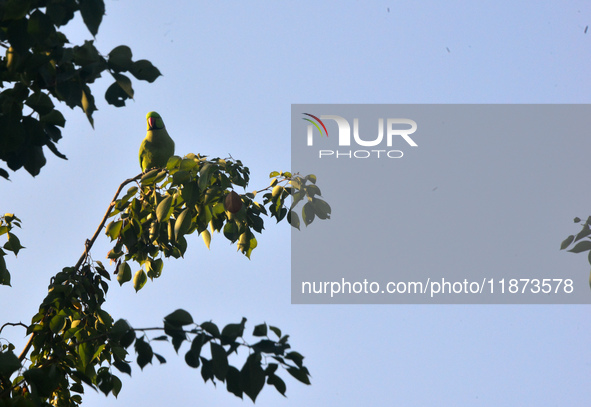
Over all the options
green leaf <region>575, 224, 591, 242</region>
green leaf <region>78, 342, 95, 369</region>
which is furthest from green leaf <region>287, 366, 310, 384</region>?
green leaf <region>575, 224, 591, 242</region>

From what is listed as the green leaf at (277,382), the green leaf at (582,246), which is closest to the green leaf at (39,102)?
the green leaf at (277,382)

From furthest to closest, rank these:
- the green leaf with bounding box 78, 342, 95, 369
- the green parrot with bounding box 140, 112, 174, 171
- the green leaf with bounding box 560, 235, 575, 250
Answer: the green parrot with bounding box 140, 112, 174, 171, the green leaf with bounding box 560, 235, 575, 250, the green leaf with bounding box 78, 342, 95, 369

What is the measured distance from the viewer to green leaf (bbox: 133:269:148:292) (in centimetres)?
369

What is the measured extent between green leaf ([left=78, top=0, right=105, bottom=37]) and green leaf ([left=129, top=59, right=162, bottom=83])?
0.49ft

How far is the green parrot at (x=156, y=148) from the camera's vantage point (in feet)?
18.6

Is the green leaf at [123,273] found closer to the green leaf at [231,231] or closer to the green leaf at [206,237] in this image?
the green leaf at [206,237]

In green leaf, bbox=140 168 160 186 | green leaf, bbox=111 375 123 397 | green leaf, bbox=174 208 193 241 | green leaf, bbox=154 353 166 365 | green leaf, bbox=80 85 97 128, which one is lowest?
green leaf, bbox=111 375 123 397

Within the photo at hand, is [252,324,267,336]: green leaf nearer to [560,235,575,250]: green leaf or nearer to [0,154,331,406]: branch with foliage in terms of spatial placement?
[0,154,331,406]: branch with foliage

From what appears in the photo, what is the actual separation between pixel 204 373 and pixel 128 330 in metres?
0.28

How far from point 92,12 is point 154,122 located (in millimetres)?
4007

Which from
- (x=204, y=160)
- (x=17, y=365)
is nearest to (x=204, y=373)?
(x=17, y=365)

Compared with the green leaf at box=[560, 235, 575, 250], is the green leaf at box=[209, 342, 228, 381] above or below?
below

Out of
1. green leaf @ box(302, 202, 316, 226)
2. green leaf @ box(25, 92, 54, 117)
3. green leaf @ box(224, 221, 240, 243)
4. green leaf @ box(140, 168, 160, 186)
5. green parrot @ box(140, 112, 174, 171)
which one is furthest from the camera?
green parrot @ box(140, 112, 174, 171)

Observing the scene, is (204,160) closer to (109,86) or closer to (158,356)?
(109,86)
